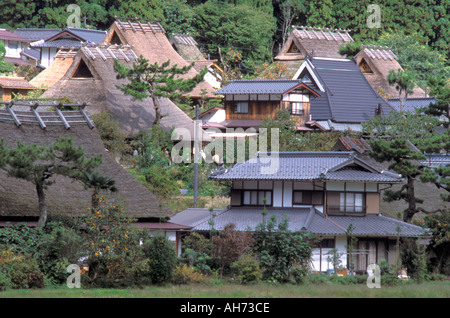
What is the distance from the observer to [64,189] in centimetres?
2714

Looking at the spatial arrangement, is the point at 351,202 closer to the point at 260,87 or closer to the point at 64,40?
the point at 260,87

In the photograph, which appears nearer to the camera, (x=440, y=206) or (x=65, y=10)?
(x=440, y=206)

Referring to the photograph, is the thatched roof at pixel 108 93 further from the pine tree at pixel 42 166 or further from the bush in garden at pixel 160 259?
the bush in garden at pixel 160 259

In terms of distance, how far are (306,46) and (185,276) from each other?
3814 cm

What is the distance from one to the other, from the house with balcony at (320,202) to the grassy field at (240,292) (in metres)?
7.70

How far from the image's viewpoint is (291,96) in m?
46.2

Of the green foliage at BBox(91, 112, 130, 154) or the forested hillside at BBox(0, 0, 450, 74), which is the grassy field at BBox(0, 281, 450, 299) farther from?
the forested hillside at BBox(0, 0, 450, 74)

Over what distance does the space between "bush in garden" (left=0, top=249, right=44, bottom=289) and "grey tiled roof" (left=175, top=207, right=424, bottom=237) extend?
8684 mm

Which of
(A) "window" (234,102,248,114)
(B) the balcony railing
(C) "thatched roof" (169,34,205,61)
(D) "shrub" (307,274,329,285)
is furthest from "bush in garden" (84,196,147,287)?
(C) "thatched roof" (169,34,205,61)

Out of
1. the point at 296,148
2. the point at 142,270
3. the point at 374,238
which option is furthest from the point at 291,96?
the point at 142,270

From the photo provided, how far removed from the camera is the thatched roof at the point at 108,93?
42125mm

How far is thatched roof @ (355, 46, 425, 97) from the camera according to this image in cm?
5522

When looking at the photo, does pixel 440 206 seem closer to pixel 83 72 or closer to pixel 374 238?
pixel 374 238

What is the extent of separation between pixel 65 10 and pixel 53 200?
48.7 metres
